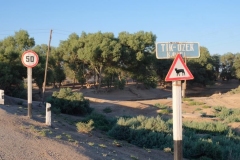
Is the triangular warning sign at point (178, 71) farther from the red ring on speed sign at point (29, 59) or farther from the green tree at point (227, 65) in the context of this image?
the green tree at point (227, 65)

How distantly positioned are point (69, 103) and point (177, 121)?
64.8 feet

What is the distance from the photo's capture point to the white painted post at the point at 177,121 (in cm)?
674

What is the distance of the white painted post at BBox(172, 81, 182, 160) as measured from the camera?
674 cm

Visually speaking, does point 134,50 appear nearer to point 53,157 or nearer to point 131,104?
point 131,104

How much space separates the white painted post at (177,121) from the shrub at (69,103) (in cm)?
1956

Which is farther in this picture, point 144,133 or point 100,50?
point 100,50

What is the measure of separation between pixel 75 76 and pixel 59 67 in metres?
3.58

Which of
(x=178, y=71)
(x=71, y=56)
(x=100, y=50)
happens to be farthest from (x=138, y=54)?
(x=178, y=71)

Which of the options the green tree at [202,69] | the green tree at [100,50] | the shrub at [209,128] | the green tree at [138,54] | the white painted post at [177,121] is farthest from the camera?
the green tree at [202,69]

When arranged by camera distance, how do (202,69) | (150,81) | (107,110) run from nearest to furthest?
1. (107,110)
2. (150,81)
3. (202,69)

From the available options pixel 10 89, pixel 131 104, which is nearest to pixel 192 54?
pixel 131 104

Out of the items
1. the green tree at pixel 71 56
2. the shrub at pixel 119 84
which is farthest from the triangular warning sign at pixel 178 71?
the shrub at pixel 119 84

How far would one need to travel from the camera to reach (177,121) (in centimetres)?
679

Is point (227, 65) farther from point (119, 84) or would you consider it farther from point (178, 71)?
point (178, 71)
